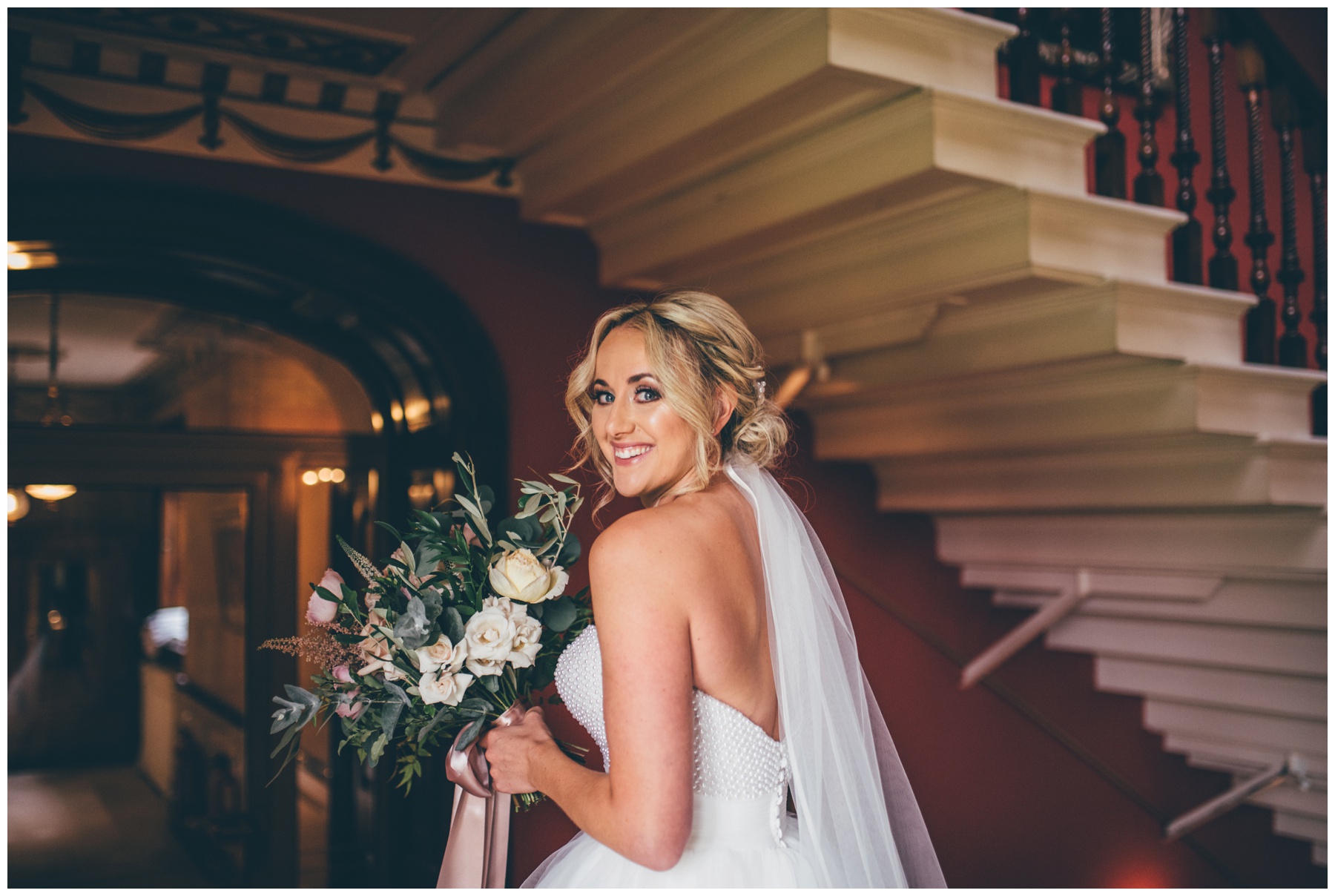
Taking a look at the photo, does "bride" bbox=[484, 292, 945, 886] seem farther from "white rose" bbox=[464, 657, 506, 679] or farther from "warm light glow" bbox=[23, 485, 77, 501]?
"warm light glow" bbox=[23, 485, 77, 501]

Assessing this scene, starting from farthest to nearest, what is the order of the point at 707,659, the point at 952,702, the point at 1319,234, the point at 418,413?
1. the point at 952,702
2. the point at 418,413
3. the point at 1319,234
4. the point at 707,659

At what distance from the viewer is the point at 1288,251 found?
3.13 metres

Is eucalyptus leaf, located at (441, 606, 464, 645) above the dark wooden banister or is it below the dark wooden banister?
below

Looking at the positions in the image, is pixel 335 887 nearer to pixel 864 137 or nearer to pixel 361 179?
pixel 361 179

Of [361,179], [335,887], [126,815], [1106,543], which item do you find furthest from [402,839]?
[1106,543]

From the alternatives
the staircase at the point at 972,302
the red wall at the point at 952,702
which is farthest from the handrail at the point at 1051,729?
the staircase at the point at 972,302

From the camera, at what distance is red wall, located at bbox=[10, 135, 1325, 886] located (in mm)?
3682

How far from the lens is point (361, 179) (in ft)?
11.4

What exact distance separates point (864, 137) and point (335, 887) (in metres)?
3.12

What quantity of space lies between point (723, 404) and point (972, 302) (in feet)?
4.52

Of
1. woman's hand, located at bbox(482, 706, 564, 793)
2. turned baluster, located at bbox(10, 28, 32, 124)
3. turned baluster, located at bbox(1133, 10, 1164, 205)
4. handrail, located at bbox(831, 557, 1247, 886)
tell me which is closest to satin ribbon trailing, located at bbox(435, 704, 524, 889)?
woman's hand, located at bbox(482, 706, 564, 793)

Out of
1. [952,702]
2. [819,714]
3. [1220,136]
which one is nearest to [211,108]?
[819,714]

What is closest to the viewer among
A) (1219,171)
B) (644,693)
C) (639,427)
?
(644,693)

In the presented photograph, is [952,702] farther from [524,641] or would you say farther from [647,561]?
[647,561]
